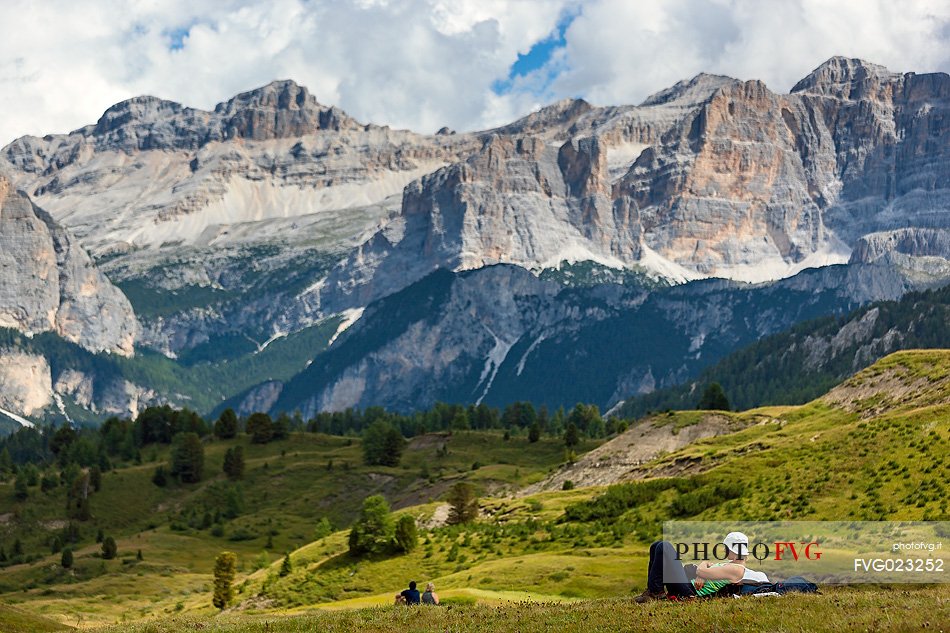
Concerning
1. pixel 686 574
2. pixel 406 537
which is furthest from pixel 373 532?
pixel 686 574

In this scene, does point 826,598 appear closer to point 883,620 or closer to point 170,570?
point 883,620

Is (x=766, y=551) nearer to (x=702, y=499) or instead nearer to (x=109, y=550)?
(x=702, y=499)

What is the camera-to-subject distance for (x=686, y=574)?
46.8m

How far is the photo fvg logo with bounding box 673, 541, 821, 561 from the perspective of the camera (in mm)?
52331

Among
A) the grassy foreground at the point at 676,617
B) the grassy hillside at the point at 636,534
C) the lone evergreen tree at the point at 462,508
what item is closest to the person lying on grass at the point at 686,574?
the grassy foreground at the point at 676,617

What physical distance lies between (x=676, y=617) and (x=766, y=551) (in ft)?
38.8

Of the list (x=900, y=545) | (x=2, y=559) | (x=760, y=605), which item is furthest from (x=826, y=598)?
(x=2, y=559)

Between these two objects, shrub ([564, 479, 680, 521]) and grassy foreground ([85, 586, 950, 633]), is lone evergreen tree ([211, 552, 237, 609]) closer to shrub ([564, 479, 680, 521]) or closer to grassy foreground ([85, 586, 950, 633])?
shrub ([564, 479, 680, 521])

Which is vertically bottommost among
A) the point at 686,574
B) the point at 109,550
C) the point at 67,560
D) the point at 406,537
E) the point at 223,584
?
the point at 223,584

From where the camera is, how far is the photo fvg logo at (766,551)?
52331 millimetres

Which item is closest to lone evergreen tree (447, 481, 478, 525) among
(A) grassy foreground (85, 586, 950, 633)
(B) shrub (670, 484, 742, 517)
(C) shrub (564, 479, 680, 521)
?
(C) shrub (564, 479, 680, 521)

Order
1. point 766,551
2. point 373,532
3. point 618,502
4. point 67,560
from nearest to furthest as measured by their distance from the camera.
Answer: point 766,551 → point 618,502 → point 373,532 → point 67,560

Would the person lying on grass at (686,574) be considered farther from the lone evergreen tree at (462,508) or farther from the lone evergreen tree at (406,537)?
the lone evergreen tree at (462,508)

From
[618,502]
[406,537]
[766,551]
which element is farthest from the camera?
[406,537]
